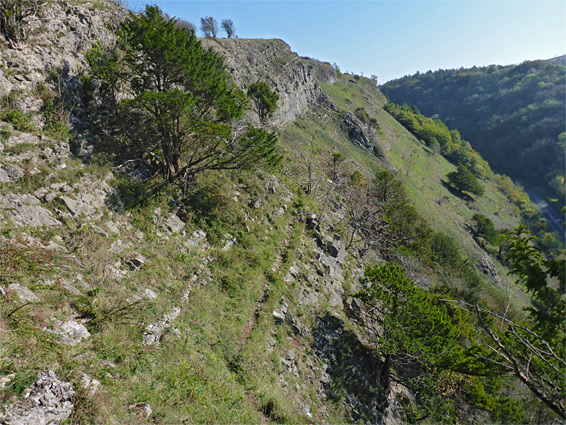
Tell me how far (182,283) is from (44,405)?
6.43 meters

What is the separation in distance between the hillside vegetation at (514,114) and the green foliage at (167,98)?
123335mm

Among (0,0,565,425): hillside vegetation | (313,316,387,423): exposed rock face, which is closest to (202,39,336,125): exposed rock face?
(0,0,565,425): hillside vegetation

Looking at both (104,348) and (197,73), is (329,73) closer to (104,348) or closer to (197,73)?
(197,73)

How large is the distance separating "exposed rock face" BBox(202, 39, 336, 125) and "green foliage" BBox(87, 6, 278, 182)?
20246 millimetres

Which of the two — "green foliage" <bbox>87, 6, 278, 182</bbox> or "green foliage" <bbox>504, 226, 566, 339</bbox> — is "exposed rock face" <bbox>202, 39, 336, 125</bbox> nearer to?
"green foliage" <bbox>87, 6, 278, 182</bbox>

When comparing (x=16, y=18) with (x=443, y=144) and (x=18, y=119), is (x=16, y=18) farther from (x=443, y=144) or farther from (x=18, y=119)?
(x=443, y=144)

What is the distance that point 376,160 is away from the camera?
183 ft

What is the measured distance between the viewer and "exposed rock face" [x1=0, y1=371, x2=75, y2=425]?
3.74 meters

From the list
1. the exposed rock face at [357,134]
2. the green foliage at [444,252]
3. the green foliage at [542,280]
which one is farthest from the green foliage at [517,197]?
the green foliage at [542,280]

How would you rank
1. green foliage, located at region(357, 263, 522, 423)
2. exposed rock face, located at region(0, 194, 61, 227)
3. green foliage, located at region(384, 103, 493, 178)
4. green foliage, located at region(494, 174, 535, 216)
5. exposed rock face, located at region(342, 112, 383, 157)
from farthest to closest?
1. green foliage, located at region(384, 103, 493, 178)
2. green foliage, located at region(494, 174, 535, 216)
3. exposed rock face, located at region(342, 112, 383, 157)
4. green foliage, located at region(357, 263, 522, 423)
5. exposed rock face, located at region(0, 194, 61, 227)

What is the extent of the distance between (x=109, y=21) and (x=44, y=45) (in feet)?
17.5

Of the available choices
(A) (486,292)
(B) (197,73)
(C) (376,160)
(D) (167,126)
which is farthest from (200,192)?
(C) (376,160)

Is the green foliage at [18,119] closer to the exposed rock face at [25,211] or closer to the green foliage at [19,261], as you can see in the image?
the exposed rock face at [25,211]

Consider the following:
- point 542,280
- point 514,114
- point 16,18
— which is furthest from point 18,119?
point 514,114
